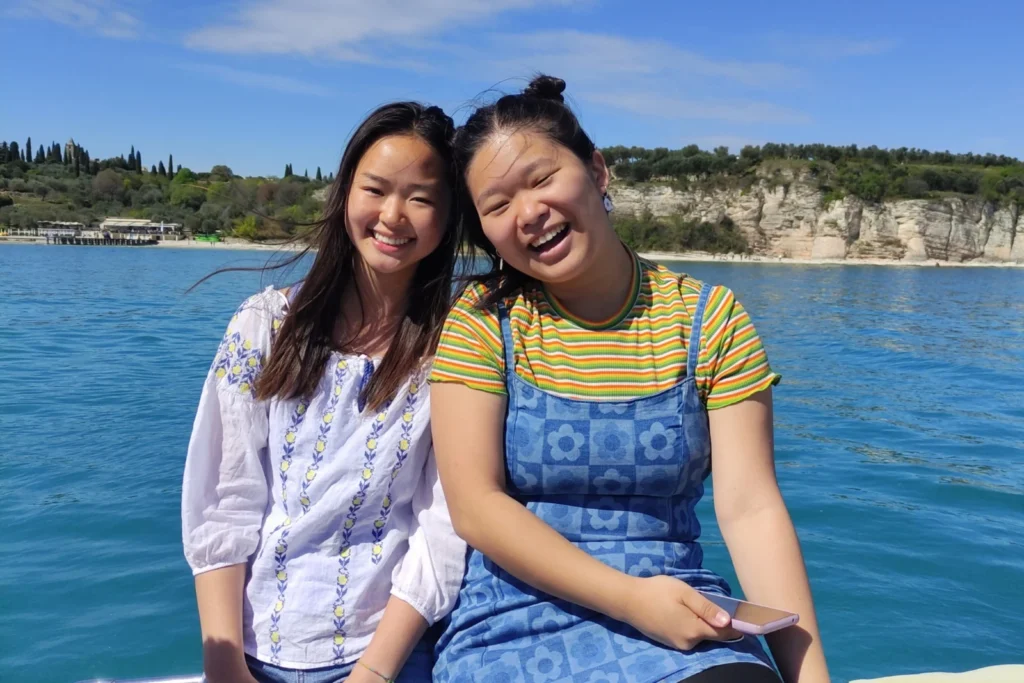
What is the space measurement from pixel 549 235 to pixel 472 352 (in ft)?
0.91

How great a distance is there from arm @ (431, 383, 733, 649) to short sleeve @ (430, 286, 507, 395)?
0.07 ft

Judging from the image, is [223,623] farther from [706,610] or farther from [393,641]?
[706,610]

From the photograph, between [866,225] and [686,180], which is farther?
[686,180]

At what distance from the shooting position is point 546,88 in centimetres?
180

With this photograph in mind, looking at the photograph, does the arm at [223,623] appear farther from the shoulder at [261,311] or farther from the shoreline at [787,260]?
the shoreline at [787,260]

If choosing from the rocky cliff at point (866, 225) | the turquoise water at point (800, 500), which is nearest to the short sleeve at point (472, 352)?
the turquoise water at point (800, 500)

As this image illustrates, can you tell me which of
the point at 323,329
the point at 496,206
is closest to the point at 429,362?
the point at 323,329

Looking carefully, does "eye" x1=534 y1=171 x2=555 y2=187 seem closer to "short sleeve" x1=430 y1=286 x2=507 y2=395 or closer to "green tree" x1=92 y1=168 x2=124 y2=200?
"short sleeve" x1=430 y1=286 x2=507 y2=395

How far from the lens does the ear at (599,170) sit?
1.74 metres

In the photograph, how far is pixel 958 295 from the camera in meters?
29.9

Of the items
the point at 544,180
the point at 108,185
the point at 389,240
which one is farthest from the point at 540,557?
the point at 108,185

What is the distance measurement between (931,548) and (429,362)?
14.4 ft

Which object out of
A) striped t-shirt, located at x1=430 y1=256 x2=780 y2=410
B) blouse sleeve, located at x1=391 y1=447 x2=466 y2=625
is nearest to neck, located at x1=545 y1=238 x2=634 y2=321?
striped t-shirt, located at x1=430 y1=256 x2=780 y2=410

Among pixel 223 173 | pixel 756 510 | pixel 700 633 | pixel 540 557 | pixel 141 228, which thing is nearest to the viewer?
pixel 700 633
